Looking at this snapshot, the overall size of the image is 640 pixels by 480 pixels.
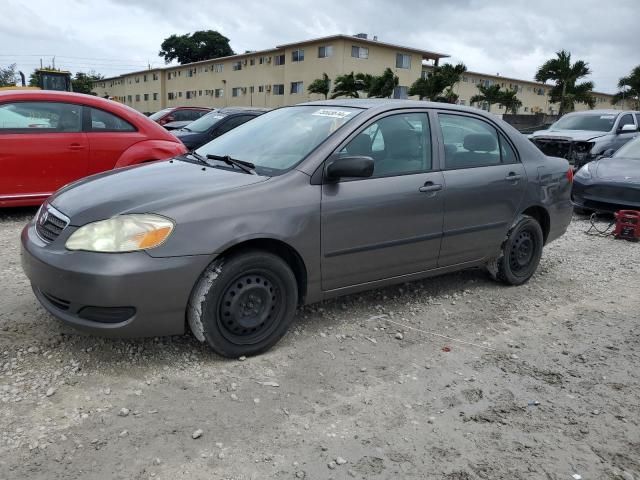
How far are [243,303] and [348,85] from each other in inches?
1273

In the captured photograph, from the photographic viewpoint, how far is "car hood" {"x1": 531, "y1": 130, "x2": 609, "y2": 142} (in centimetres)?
1171

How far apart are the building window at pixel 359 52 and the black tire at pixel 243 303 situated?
37.1 metres

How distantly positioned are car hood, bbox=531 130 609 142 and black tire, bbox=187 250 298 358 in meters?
10.4

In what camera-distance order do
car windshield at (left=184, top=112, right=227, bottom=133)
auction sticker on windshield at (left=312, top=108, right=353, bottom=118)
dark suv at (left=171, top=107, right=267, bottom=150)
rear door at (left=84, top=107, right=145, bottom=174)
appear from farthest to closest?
car windshield at (left=184, top=112, right=227, bottom=133) → dark suv at (left=171, top=107, right=267, bottom=150) → rear door at (left=84, top=107, right=145, bottom=174) → auction sticker on windshield at (left=312, top=108, right=353, bottom=118)

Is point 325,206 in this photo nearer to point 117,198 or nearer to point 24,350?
point 117,198

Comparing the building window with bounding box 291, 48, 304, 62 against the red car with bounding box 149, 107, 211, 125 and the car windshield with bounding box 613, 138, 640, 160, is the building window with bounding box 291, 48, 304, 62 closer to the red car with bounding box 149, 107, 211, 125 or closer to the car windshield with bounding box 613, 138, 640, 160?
the red car with bounding box 149, 107, 211, 125

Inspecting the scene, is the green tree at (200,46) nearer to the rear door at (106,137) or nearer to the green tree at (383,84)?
the green tree at (383,84)

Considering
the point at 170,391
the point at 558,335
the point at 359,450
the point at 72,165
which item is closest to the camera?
the point at 359,450

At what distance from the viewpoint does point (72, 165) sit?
6.29 m

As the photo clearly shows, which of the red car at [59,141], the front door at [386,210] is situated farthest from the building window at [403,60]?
the front door at [386,210]

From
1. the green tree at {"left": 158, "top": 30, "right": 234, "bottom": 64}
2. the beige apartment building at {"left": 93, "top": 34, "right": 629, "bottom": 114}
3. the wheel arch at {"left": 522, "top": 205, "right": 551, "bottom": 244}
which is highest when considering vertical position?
the green tree at {"left": 158, "top": 30, "right": 234, "bottom": 64}

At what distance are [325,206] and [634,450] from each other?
2.10 meters

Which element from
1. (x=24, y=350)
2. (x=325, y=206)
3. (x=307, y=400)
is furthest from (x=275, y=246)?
(x=24, y=350)

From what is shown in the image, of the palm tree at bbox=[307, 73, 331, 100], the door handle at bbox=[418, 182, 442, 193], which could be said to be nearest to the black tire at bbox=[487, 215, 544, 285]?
the door handle at bbox=[418, 182, 442, 193]
